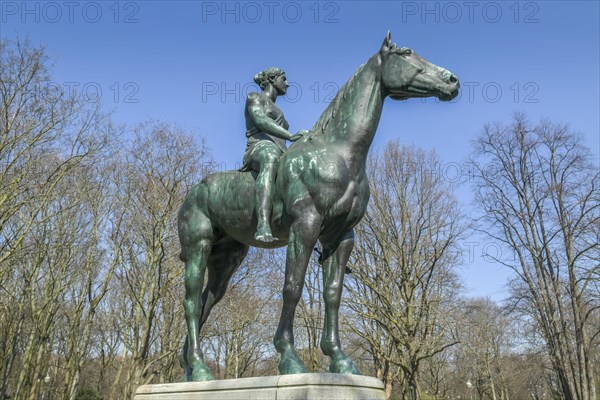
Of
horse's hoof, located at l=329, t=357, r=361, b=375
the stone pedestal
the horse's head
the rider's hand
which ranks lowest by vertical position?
the stone pedestal

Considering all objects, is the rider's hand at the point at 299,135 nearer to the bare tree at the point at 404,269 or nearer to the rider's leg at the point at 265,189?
the rider's leg at the point at 265,189

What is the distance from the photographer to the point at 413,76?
5516 mm

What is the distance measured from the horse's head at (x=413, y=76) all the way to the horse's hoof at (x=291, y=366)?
287 centimetres

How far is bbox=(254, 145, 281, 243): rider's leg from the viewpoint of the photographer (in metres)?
5.33

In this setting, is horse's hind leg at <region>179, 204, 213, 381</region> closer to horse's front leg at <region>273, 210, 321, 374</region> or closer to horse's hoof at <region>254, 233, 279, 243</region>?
horse's hoof at <region>254, 233, 279, 243</region>

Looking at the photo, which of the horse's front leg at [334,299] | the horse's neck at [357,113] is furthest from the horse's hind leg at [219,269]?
the horse's neck at [357,113]

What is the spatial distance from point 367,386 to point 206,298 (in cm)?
259

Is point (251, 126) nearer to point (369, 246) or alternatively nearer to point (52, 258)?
point (369, 246)

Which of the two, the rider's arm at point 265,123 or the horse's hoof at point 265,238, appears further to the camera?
the rider's arm at point 265,123

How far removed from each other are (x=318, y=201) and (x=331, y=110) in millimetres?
1114

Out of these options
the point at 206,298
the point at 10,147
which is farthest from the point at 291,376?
the point at 10,147

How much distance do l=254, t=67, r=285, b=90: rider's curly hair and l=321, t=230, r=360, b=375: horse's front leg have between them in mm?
2242

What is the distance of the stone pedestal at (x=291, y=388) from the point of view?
163 inches

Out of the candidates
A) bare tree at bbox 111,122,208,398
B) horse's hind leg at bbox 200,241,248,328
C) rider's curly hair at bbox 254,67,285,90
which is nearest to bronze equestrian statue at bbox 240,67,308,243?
rider's curly hair at bbox 254,67,285,90
